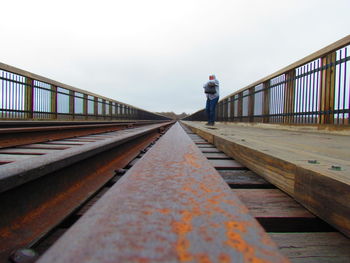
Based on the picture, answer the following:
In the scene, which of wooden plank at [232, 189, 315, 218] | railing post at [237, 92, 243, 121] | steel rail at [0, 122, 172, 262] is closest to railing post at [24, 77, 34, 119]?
steel rail at [0, 122, 172, 262]

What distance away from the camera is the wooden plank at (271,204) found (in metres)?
0.96

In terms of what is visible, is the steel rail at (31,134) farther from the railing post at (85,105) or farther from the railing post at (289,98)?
the railing post at (85,105)

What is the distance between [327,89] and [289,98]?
1823 millimetres

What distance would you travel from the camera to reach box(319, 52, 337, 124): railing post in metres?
4.92

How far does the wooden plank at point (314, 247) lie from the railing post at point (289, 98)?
656 centimetres

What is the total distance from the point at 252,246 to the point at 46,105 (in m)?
10.9

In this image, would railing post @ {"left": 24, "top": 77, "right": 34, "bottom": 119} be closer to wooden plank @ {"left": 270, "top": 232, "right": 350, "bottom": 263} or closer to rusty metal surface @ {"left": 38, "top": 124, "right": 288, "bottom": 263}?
rusty metal surface @ {"left": 38, "top": 124, "right": 288, "bottom": 263}

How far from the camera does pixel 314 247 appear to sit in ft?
2.50

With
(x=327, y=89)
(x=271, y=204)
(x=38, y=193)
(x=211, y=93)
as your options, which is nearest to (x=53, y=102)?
(x=211, y=93)

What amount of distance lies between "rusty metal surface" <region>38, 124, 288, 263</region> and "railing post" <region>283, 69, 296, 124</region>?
6.92m

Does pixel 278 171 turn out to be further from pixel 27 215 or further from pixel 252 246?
pixel 27 215

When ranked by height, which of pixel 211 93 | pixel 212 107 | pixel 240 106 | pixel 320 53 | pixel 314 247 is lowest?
pixel 314 247

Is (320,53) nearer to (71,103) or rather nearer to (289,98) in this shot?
(289,98)

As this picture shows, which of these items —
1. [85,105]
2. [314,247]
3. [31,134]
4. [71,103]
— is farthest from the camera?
[85,105]
